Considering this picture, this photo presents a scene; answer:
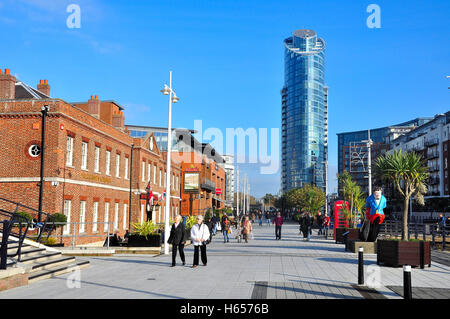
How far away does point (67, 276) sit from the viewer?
11.1 metres

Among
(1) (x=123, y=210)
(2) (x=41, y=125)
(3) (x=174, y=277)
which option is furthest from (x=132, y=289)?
(1) (x=123, y=210)

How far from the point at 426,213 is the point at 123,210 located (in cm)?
6898

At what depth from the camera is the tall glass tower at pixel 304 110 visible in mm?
171500

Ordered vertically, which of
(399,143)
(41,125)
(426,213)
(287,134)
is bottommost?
(426,213)

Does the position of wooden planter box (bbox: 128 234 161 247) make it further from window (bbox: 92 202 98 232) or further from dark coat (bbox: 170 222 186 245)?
window (bbox: 92 202 98 232)

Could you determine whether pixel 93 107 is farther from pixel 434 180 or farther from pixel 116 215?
pixel 434 180

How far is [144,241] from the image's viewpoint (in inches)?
699

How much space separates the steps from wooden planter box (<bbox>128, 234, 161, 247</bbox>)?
14.7 feet

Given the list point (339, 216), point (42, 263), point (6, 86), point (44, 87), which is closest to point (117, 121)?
point (44, 87)

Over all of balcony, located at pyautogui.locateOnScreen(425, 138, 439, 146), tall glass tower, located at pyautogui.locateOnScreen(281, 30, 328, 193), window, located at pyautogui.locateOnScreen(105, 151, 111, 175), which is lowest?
window, located at pyautogui.locateOnScreen(105, 151, 111, 175)

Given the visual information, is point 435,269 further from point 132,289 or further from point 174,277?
point 132,289

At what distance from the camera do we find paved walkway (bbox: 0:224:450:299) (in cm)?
873

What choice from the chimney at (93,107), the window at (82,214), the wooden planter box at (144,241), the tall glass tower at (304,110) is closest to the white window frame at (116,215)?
the window at (82,214)

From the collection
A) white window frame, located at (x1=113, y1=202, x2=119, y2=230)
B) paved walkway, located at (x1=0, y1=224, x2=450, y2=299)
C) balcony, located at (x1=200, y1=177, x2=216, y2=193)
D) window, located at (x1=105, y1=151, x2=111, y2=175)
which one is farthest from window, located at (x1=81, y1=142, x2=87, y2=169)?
balcony, located at (x1=200, y1=177, x2=216, y2=193)
